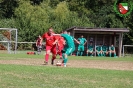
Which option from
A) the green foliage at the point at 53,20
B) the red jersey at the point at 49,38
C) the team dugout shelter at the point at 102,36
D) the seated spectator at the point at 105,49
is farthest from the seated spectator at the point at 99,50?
the red jersey at the point at 49,38

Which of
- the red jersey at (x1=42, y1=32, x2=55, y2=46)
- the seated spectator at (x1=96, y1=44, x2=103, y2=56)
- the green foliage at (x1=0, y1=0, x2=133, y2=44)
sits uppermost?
the green foliage at (x1=0, y1=0, x2=133, y2=44)

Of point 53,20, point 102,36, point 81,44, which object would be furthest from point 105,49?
point 53,20

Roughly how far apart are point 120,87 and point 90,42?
97.0 feet

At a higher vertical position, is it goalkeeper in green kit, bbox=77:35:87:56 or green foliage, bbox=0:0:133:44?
green foliage, bbox=0:0:133:44

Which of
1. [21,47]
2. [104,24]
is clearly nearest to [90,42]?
[21,47]

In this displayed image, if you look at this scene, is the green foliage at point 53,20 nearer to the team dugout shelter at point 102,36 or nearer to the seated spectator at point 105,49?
the team dugout shelter at point 102,36

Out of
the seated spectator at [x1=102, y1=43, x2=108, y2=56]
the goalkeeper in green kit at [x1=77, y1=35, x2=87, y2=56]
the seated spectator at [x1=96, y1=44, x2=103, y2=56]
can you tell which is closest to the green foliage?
the seated spectator at [x1=102, y1=43, x2=108, y2=56]

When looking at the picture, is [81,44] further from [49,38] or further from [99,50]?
[49,38]

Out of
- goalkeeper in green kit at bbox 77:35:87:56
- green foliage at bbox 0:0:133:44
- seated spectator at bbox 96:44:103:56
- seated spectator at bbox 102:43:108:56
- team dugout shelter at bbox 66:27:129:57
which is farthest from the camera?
green foliage at bbox 0:0:133:44

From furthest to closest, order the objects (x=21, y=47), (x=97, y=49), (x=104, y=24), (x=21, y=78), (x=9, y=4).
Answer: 1. (x=9, y=4)
2. (x=104, y=24)
3. (x=21, y=47)
4. (x=97, y=49)
5. (x=21, y=78)

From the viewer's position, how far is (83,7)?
239 ft

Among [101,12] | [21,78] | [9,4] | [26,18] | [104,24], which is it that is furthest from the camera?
[9,4]

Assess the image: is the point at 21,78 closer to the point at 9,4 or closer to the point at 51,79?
Result: the point at 51,79

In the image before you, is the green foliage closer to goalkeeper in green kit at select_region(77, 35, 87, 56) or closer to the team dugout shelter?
the team dugout shelter
